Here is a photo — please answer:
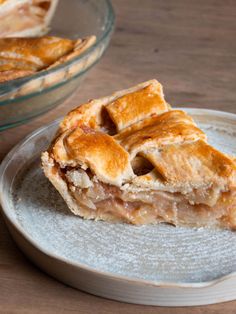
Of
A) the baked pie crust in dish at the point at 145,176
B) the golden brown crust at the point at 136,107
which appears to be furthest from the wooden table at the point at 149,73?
the golden brown crust at the point at 136,107

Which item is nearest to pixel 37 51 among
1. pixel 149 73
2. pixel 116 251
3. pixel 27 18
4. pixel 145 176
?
pixel 27 18

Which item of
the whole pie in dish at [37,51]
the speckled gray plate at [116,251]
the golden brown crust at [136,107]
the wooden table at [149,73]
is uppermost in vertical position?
the golden brown crust at [136,107]

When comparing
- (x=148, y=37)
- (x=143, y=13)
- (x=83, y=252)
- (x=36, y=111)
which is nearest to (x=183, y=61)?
(x=148, y=37)

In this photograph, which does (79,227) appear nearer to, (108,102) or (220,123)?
(108,102)

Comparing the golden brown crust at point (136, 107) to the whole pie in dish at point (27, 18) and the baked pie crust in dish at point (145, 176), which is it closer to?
the baked pie crust in dish at point (145, 176)

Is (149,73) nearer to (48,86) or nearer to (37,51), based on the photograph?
(37,51)

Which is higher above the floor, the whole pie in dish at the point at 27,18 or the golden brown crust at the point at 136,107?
the golden brown crust at the point at 136,107

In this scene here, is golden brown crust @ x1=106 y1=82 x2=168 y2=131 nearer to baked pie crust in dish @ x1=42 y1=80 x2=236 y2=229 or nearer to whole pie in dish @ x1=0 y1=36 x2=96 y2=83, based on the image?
baked pie crust in dish @ x1=42 y1=80 x2=236 y2=229
